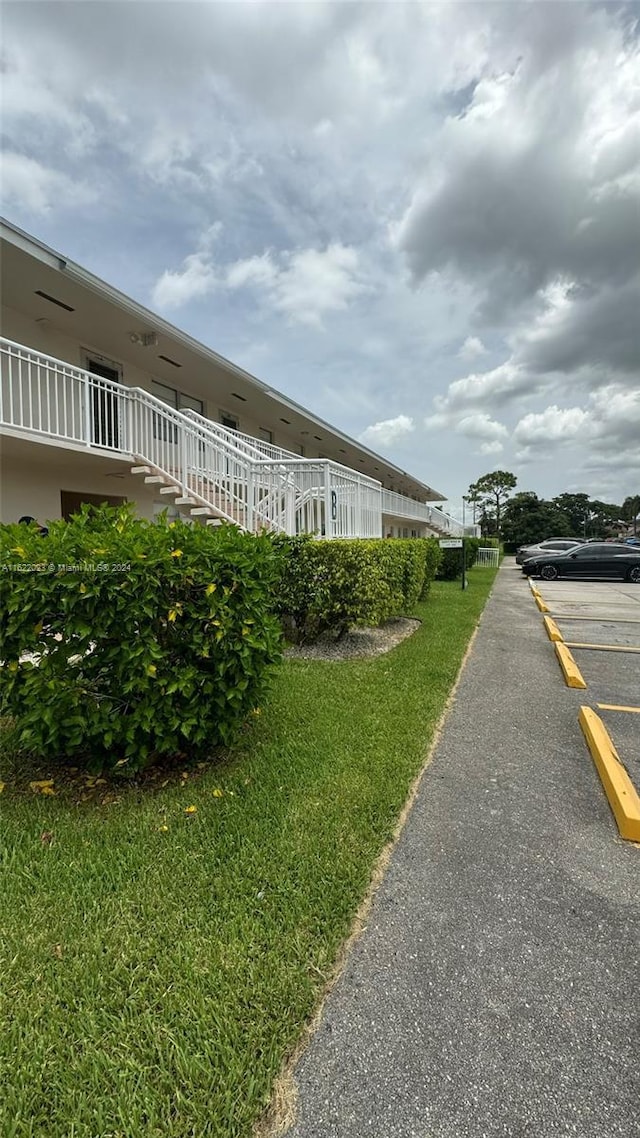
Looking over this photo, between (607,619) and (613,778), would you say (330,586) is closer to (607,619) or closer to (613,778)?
(613,778)

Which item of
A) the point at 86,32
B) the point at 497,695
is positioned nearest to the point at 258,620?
the point at 497,695

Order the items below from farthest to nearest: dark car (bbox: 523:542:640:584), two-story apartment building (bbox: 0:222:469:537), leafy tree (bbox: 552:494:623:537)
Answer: leafy tree (bbox: 552:494:623:537) → dark car (bbox: 523:542:640:584) → two-story apartment building (bbox: 0:222:469:537)

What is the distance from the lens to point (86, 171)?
8.10m

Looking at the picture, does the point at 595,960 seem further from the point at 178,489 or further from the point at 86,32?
the point at 86,32

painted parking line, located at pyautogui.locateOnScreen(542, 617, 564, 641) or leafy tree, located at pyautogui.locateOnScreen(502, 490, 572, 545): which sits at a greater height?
leafy tree, located at pyautogui.locateOnScreen(502, 490, 572, 545)

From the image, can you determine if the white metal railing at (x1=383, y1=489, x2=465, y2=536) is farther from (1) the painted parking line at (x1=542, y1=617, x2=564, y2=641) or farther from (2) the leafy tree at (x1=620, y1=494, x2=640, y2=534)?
(2) the leafy tree at (x1=620, y1=494, x2=640, y2=534)

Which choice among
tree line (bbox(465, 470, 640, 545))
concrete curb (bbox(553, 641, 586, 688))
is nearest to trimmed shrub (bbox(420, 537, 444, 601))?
concrete curb (bbox(553, 641, 586, 688))

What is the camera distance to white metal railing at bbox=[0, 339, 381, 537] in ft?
24.4

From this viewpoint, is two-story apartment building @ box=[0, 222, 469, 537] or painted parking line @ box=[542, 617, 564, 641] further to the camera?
painted parking line @ box=[542, 617, 564, 641]

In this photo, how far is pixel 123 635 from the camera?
290 centimetres

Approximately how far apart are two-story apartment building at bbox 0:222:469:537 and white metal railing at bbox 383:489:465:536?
28.2 ft

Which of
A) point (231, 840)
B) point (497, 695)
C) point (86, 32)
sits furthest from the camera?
point (86, 32)

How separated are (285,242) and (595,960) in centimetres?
1326

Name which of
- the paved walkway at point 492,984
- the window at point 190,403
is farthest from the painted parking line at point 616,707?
the window at point 190,403
